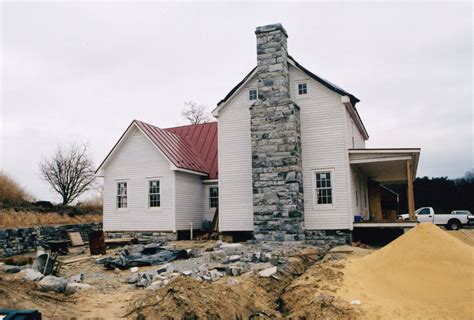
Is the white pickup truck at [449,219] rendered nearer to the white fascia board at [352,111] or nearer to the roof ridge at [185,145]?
the white fascia board at [352,111]

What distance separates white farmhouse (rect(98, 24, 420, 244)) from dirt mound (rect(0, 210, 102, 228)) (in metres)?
4.40

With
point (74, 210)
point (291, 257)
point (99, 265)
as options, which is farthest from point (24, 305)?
point (74, 210)

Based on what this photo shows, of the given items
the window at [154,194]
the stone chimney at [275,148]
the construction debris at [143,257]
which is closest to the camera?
the construction debris at [143,257]

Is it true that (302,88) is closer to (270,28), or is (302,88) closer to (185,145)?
(270,28)

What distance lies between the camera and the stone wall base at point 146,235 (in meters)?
19.0

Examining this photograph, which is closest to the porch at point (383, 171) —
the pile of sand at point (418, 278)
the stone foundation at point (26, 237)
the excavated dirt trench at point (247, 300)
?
the pile of sand at point (418, 278)

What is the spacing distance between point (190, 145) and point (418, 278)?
1594 centimetres

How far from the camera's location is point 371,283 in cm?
890

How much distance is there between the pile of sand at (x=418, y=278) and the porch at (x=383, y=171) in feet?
18.1

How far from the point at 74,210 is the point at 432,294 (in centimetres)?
2300

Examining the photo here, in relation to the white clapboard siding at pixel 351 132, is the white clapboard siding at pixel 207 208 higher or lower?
lower

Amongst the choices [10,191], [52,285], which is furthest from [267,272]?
[10,191]

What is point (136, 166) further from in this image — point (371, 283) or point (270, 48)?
point (371, 283)

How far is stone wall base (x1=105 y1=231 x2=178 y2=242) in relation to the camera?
19.0m
